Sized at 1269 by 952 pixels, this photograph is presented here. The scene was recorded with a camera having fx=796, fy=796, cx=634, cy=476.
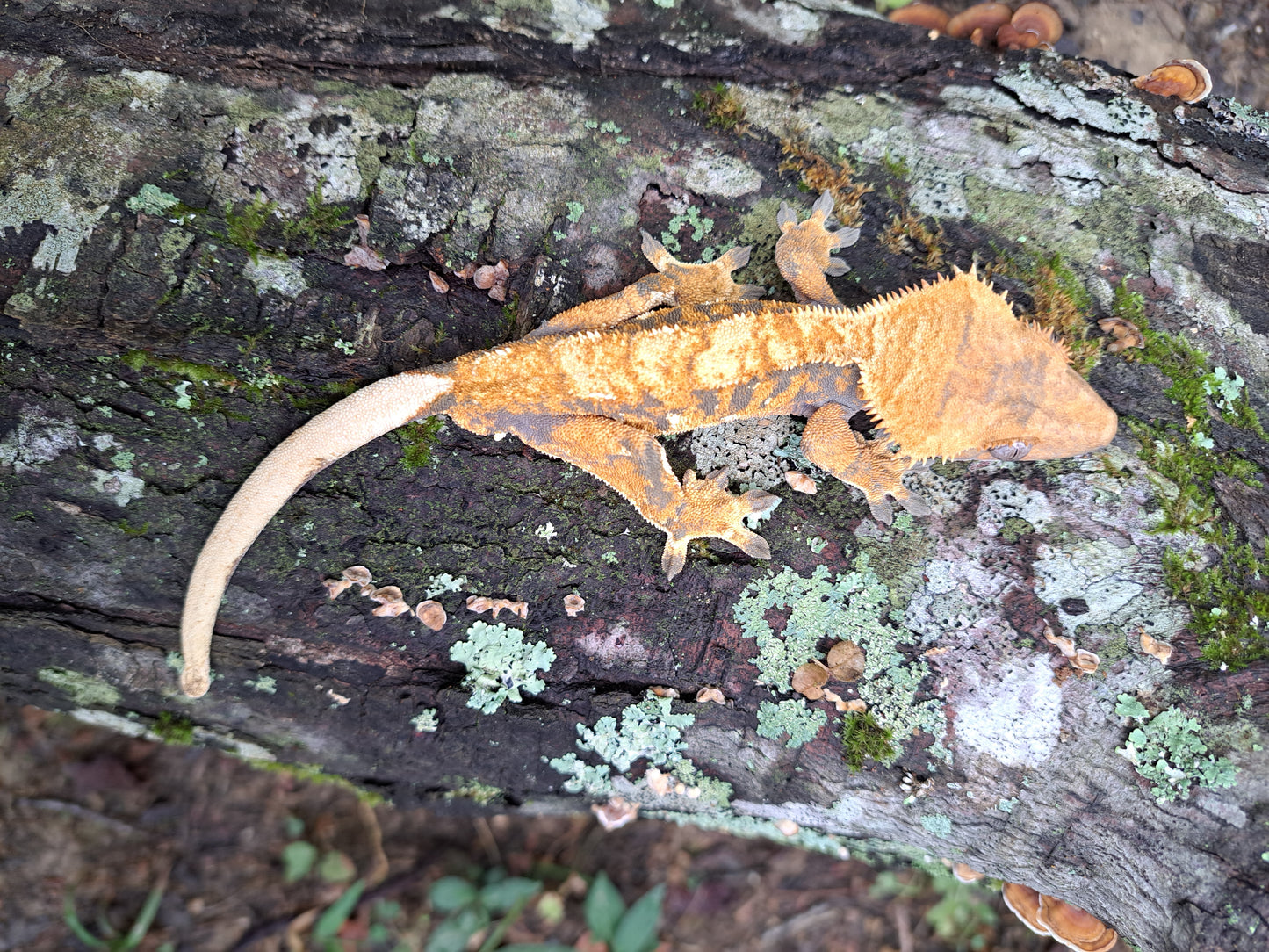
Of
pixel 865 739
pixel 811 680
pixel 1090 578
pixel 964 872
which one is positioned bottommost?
pixel 964 872

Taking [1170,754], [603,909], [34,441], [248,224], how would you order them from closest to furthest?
[1170,754] → [34,441] → [248,224] → [603,909]

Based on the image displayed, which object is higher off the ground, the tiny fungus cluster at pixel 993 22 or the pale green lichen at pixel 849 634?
the tiny fungus cluster at pixel 993 22

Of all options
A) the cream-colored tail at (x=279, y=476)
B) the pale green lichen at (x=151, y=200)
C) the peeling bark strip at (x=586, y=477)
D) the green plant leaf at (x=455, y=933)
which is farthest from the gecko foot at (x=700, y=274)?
the green plant leaf at (x=455, y=933)

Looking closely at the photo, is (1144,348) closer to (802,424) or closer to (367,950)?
(802,424)

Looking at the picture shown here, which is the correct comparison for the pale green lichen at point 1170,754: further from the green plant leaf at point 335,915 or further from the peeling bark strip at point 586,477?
the green plant leaf at point 335,915

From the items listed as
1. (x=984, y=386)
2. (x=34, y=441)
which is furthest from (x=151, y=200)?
(x=984, y=386)

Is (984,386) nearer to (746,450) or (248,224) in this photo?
(746,450)
